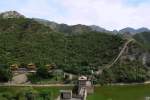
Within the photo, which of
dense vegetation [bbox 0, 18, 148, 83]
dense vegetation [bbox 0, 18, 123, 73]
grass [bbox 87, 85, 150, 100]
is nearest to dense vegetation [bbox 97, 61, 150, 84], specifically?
dense vegetation [bbox 0, 18, 148, 83]

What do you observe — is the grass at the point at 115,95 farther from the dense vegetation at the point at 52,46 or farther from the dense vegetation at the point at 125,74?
the dense vegetation at the point at 52,46

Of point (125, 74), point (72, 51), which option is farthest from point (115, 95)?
point (72, 51)

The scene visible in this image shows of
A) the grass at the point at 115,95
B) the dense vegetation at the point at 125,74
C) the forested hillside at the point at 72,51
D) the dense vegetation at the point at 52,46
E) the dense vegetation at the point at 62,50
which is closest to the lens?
the grass at the point at 115,95

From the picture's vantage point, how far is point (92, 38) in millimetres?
109812

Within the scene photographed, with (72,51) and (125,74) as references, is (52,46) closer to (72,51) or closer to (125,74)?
(72,51)

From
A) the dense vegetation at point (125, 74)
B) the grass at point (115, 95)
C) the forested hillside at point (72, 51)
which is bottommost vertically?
the grass at point (115, 95)

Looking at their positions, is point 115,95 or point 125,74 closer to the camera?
point 115,95

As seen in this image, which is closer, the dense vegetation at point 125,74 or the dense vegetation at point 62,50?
the dense vegetation at point 125,74

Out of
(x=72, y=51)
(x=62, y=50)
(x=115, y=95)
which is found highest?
(x=62, y=50)

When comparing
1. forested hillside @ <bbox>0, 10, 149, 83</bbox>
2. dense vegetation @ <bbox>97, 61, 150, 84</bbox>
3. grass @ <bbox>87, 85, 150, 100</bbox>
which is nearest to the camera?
grass @ <bbox>87, 85, 150, 100</bbox>

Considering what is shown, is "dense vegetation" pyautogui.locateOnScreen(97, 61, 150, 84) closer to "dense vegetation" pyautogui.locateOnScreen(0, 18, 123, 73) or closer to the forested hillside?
the forested hillside

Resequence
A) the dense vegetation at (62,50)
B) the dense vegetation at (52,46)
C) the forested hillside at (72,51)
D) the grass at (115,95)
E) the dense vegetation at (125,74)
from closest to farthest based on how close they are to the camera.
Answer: the grass at (115,95), the dense vegetation at (125,74), the dense vegetation at (62,50), the forested hillside at (72,51), the dense vegetation at (52,46)

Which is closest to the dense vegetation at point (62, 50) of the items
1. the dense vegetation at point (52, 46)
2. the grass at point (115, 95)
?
the dense vegetation at point (52, 46)

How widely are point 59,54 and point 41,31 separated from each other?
46.2ft
